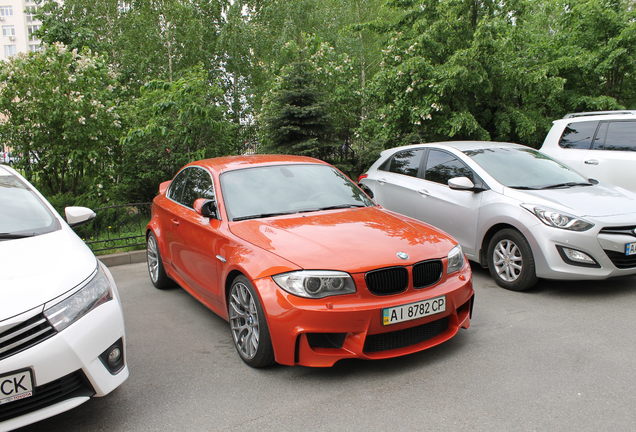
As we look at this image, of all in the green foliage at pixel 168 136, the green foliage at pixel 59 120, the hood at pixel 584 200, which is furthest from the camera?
the green foliage at pixel 168 136

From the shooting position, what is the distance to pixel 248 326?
12.9 ft

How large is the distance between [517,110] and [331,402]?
9.40 metres

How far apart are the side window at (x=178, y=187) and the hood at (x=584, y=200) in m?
3.55

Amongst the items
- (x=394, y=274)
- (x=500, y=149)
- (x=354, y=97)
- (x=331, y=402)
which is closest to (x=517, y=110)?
(x=354, y=97)

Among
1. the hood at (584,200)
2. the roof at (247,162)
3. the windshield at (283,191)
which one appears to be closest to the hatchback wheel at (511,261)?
the hood at (584,200)

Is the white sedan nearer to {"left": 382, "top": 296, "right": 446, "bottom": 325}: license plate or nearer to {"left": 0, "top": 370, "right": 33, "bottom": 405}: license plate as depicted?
{"left": 0, "top": 370, "right": 33, "bottom": 405}: license plate

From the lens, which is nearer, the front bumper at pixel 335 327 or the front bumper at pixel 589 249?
the front bumper at pixel 335 327

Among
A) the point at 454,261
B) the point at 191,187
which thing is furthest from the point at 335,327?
the point at 191,187

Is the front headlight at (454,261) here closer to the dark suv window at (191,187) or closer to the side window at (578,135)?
the dark suv window at (191,187)

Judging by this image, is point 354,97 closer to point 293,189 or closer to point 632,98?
point 632,98

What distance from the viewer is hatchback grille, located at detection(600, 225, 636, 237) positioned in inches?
203

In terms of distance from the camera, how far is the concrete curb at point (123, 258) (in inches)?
306

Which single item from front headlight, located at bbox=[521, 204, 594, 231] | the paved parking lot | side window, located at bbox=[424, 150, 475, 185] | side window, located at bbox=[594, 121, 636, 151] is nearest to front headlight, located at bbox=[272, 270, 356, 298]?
the paved parking lot

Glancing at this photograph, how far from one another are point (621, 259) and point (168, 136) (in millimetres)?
7976
